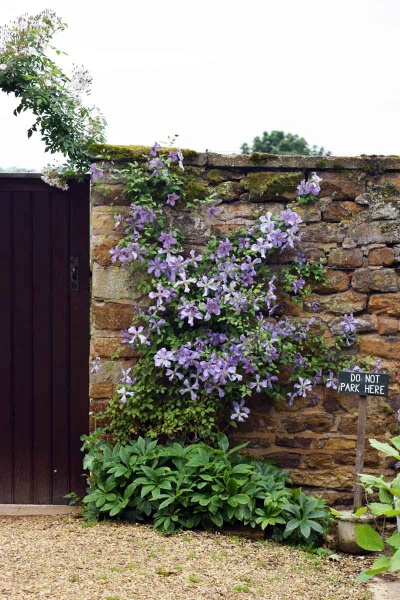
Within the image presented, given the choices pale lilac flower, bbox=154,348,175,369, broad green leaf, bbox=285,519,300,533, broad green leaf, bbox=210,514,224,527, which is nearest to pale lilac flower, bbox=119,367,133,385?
pale lilac flower, bbox=154,348,175,369

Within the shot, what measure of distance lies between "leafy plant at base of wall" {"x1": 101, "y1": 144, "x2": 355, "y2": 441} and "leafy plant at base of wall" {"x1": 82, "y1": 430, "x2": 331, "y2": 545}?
0.22 metres

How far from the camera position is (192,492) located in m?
4.49

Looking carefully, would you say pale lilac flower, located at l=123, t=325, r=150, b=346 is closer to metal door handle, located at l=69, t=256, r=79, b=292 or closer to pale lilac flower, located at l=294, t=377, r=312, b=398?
metal door handle, located at l=69, t=256, r=79, b=292

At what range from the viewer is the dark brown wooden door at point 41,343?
5301mm

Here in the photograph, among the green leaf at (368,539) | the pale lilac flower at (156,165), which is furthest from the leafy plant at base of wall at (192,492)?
the green leaf at (368,539)

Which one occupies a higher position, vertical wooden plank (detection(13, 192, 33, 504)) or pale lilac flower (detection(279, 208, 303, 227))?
pale lilac flower (detection(279, 208, 303, 227))

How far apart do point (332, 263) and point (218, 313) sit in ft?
2.80

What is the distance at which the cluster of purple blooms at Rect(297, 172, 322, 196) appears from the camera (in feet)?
16.4

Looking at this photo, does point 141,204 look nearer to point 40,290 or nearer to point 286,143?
point 40,290

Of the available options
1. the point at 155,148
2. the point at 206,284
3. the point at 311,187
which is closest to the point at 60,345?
the point at 206,284

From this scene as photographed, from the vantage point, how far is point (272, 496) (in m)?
4.48

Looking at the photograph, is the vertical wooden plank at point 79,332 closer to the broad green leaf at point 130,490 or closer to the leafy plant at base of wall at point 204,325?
the leafy plant at base of wall at point 204,325

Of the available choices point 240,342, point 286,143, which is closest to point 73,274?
point 240,342

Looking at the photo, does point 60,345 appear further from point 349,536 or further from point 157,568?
point 349,536
